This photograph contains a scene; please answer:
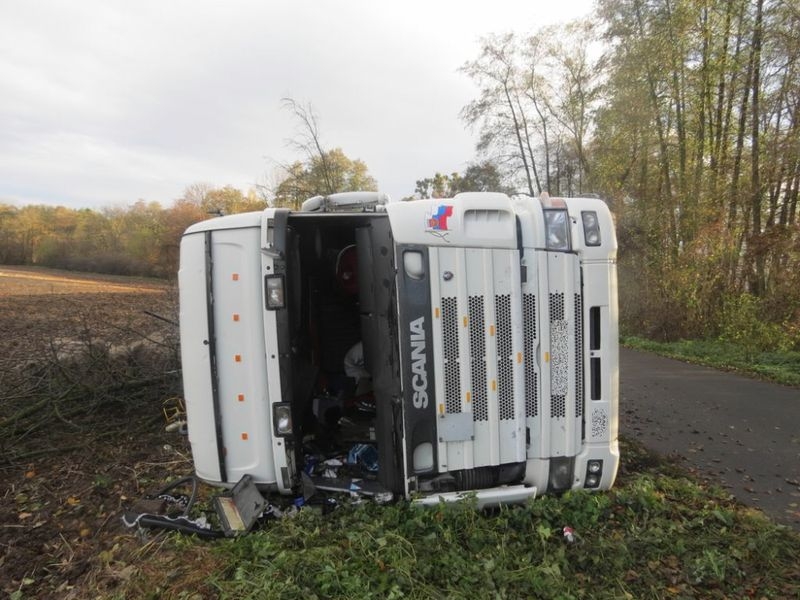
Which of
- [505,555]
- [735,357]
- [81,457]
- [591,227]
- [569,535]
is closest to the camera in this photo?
[505,555]

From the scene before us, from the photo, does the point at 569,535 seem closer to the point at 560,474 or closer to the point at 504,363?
the point at 560,474

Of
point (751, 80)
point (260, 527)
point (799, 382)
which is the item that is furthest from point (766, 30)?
point (260, 527)

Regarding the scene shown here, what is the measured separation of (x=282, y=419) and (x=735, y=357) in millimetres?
9640

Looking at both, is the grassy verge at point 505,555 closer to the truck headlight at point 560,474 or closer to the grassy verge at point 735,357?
the truck headlight at point 560,474

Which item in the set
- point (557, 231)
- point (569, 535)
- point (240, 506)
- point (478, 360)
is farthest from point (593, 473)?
point (240, 506)

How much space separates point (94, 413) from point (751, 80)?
13.8 metres

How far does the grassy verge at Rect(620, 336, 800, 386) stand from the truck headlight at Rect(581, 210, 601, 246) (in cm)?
684

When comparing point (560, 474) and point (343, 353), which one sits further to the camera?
point (343, 353)

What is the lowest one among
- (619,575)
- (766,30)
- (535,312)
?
(619,575)

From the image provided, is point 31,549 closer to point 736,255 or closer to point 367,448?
point 367,448

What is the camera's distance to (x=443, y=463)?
9.01ft

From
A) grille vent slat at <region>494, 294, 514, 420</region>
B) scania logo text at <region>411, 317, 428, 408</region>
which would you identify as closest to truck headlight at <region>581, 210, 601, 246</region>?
grille vent slat at <region>494, 294, 514, 420</region>

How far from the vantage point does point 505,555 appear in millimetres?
2490

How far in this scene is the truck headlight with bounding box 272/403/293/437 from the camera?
2.79 m
